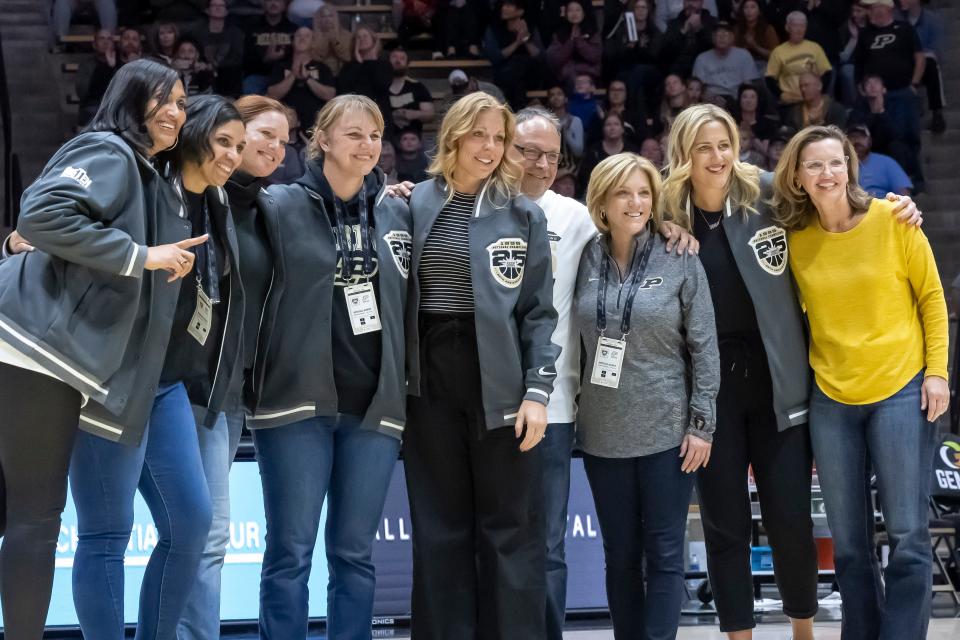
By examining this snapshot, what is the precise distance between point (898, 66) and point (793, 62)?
0.93 meters

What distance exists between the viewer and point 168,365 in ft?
10.9

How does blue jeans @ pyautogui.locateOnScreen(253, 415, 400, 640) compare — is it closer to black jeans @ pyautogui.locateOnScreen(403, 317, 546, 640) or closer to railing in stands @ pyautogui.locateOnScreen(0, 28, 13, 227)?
black jeans @ pyautogui.locateOnScreen(403, 317, 546, 640)

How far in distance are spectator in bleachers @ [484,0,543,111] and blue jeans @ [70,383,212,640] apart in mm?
7888

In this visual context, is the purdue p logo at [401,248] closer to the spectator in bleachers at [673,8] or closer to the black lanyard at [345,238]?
the black lanyard at [345,238]

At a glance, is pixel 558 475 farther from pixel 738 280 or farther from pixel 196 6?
pixel 196 6

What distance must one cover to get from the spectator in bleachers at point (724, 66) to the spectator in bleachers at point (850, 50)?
31.3 inches

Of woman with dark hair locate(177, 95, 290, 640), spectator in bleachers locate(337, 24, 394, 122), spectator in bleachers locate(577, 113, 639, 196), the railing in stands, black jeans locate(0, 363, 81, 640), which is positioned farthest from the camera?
spectator in bleachers locate(337, 24, 394, 122)

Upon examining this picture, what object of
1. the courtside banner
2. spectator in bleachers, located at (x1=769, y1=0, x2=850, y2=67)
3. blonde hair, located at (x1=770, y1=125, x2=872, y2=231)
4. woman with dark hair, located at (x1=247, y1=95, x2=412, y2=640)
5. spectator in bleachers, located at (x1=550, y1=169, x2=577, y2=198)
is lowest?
the courtside banner

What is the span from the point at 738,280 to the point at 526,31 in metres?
7.65

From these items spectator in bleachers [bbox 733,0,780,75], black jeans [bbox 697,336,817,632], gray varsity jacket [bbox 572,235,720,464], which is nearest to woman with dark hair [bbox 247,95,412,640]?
gray varsity jacket [bbox 572,235,720,464]

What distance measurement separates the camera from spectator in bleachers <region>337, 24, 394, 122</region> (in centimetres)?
1039

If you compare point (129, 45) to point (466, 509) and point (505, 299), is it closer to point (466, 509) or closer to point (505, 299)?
point (505, 299)

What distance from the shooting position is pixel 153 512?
3.33 m

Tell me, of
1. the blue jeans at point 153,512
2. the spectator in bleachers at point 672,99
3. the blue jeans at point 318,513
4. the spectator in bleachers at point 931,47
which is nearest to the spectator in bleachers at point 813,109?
the spectator in bleachers at point 672,99
